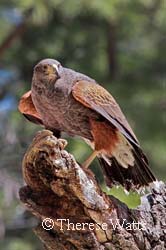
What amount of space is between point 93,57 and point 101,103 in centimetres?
323

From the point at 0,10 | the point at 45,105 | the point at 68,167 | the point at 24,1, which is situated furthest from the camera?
the point at 0,10

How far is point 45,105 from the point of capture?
1526mm

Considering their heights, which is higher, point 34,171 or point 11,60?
point 11,60

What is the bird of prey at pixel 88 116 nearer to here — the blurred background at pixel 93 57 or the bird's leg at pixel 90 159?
the bird's leg at pixel 90 159

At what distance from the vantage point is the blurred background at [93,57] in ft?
13.5

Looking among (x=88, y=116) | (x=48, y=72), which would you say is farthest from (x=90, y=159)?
(x=48, y=72)

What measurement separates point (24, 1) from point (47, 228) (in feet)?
7.85

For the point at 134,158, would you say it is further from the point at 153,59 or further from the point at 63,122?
the point at 153,59

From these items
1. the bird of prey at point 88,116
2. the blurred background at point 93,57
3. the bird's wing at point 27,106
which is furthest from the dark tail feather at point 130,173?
the blurred background at point 93,57

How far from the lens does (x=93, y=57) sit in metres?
4.73

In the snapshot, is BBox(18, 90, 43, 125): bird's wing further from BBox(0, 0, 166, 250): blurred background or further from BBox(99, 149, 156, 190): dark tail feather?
BBox(0, 0, 166, 250): blurred background

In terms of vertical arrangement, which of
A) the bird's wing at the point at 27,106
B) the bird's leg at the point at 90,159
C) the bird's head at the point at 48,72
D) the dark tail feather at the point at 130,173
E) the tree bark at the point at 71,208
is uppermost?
the bird's head at the point at 48,72

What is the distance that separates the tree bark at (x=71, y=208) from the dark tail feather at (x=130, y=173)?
5 cm

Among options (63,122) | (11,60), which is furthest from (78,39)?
(63,122)
